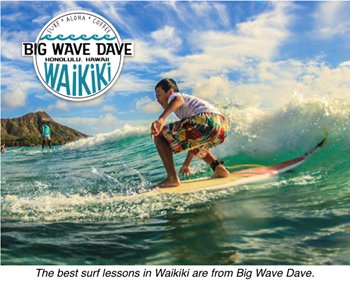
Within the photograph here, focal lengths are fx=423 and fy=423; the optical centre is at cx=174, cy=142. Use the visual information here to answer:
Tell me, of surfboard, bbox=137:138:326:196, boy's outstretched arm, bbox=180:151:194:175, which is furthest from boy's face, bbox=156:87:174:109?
surfboard, bbox=137:138:326:196

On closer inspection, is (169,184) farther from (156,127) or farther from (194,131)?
(156,127)

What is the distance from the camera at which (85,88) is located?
392 centimetres

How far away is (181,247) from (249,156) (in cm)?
292

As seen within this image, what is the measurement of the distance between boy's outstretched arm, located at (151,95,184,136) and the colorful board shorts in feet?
0.68

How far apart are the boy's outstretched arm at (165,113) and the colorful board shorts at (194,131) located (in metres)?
0.21

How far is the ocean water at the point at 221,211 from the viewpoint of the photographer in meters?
2.69

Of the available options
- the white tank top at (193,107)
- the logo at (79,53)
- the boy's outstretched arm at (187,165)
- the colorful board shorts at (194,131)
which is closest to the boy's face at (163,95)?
the white tank top at (193,107)

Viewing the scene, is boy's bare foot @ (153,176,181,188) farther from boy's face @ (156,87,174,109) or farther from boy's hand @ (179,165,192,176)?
boy's face @ (156,87,174,109)

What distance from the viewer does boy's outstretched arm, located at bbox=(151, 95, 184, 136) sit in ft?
12.0

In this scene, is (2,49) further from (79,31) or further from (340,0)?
(340,0)

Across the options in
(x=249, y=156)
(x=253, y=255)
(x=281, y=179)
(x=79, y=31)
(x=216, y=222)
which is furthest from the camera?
(x=249, y=156)

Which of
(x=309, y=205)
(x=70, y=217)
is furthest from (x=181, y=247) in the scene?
(x=309, y=205)

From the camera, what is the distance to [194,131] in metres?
4.04

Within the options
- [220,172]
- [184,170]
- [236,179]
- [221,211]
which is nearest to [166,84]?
[184,170]
